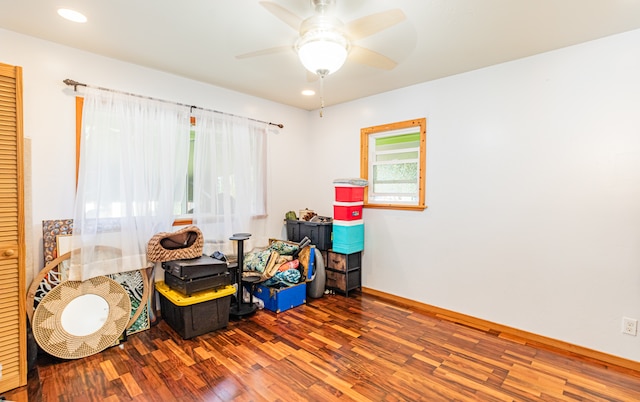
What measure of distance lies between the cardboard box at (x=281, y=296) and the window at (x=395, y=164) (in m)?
1.36

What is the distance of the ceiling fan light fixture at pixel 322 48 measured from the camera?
5.72 feet

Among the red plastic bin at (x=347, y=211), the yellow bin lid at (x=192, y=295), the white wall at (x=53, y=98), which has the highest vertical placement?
the white wall at (x=53, y=98)

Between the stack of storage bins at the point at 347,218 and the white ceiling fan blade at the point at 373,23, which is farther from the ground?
the white ceiling fan blade at the point at 373,23

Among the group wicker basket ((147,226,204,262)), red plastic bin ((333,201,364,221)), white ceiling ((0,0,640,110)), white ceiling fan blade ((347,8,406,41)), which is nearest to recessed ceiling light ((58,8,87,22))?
white ceiling ((0,0,640,110))

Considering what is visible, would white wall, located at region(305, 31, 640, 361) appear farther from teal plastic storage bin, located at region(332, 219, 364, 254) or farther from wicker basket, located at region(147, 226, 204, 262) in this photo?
wicker basket, located at region(147, 226, 204, 262)

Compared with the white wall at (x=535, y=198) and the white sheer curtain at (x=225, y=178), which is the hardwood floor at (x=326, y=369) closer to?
the white wall at (x=535, y=198)

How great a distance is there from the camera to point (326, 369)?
225 centimetres

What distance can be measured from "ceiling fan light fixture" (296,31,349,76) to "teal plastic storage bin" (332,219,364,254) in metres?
2.15

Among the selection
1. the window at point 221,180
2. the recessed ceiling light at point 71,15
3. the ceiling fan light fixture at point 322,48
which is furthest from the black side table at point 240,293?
the recessed ceiling light at point 71,15

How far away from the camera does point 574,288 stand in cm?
255

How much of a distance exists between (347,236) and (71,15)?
3063 millimetres

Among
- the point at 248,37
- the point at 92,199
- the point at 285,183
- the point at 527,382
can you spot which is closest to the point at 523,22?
the point at 248,37

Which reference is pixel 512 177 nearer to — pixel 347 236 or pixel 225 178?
pixel 347 236

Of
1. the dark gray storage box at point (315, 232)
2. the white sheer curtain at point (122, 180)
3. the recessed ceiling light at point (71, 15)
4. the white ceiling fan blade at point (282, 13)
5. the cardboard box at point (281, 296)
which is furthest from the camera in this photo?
the dark gray storage box at point (315, 232)
